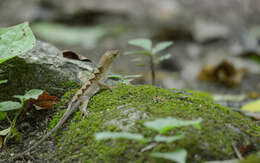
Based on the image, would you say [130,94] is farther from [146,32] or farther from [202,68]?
[146,32]

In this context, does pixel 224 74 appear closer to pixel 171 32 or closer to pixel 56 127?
pixel 171 32

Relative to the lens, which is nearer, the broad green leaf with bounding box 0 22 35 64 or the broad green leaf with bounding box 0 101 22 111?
the broad green leaf with bounding box 0 101 22 111

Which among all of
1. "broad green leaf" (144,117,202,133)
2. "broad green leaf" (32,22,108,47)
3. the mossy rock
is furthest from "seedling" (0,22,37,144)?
"broad green leaf" (32,22,108,47)

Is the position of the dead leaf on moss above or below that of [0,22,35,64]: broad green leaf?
below

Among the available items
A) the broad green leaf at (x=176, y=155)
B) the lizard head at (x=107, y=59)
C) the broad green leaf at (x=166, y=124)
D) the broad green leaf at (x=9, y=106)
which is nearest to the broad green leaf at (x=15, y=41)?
the broad green leaf at (x=9, y=106)

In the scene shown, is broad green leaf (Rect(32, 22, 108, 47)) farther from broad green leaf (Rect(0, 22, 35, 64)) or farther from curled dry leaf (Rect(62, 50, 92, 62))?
broad green leaf (Rect(0, 22, 35, 64))

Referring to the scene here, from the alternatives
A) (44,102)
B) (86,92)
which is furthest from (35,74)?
(86,92)
